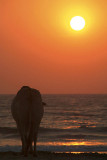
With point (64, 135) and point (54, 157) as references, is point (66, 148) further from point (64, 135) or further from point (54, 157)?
point (64, 135)

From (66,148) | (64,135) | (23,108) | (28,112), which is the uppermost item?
(23,108)

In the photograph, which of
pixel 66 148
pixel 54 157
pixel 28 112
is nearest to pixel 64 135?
pixel 66 148

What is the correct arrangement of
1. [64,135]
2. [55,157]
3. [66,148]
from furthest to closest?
1. [64,135]
2. [66,148]
3. [55,157]

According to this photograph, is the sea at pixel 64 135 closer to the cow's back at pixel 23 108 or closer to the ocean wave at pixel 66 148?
the ocean wave at pixel 66 148

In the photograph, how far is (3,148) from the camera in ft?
47.0

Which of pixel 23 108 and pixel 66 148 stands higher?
pixel 23 108

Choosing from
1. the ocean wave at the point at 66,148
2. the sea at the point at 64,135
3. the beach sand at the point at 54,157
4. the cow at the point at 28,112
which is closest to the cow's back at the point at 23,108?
the cow at the point at 28,112

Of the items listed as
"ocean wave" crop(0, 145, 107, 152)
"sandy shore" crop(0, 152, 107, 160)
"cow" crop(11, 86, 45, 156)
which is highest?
"cow" crop(11, 86, 45, 156)

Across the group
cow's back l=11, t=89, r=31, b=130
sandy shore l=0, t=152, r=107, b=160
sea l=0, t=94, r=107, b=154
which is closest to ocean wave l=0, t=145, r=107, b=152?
sea l=0, t=94, r=107, b=154

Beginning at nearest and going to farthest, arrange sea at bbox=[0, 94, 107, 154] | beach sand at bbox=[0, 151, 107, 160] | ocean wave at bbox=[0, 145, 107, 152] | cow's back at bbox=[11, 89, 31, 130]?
cow's back at bbox=[11, 89, 31, 130] < beach sand at bbox=[0, 151, 107, 160] < ocean wave at bbox=[0, 145, 107, 152] < sea at bbox=[0, 94, 107, 154]

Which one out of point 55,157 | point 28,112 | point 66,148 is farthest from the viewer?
point 66,148

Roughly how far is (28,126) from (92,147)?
18.3 feet

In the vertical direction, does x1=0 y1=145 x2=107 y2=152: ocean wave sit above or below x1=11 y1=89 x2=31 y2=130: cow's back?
below

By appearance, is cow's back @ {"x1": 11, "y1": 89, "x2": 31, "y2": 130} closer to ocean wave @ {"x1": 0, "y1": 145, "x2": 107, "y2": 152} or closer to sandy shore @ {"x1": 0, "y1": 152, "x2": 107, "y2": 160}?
sandy shore @ {"x1": 0, "y1": 152, "x2": 107, "y2": 160}
